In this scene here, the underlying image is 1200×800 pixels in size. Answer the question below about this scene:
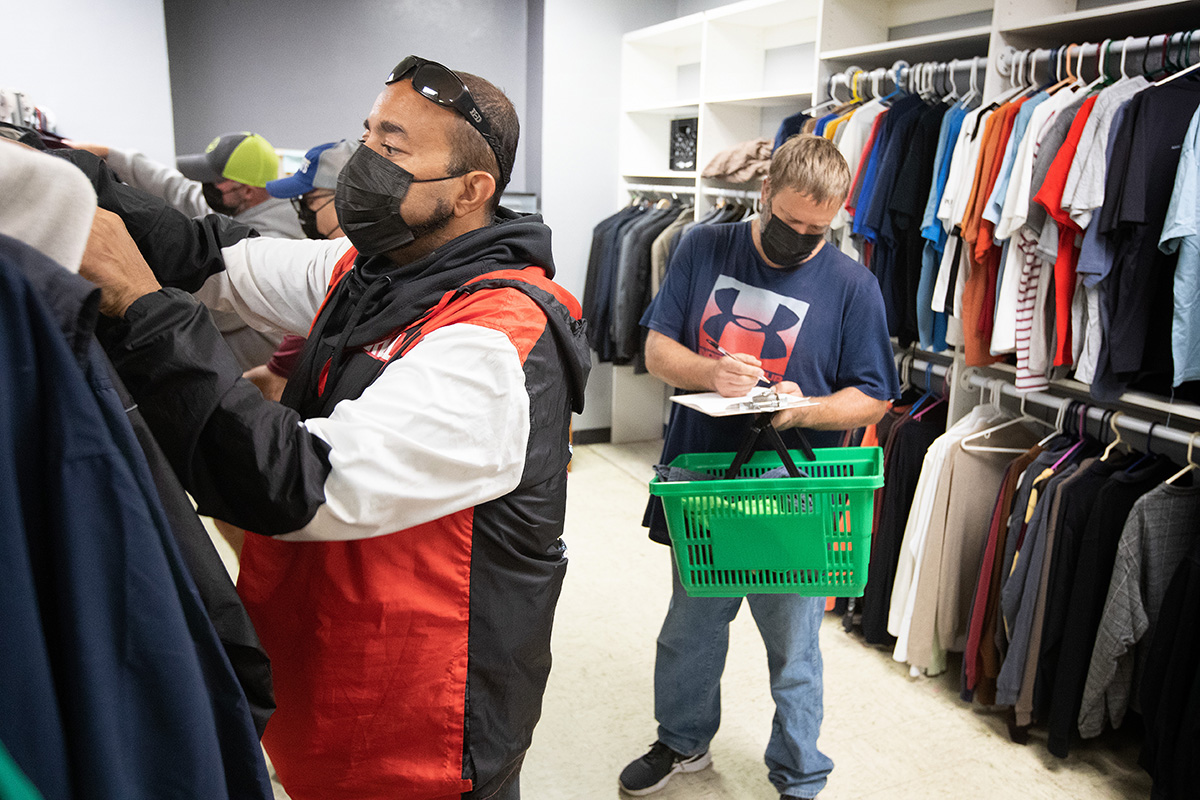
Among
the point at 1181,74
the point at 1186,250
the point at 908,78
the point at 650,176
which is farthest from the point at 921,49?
the point at 650,176

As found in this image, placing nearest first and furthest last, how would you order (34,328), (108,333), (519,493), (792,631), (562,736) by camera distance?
(34,328)
(108,333)
(519,493)
(792,631)
(562,736)

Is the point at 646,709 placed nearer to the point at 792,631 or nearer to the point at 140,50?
the point at 792,631

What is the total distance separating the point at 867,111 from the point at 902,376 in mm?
1024

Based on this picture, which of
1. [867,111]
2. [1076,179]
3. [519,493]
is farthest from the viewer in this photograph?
[867,111]

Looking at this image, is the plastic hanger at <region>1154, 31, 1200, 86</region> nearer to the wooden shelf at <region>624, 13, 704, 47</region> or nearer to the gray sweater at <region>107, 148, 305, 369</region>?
the gray sweater at <region>107, 148, 305, 369</region>

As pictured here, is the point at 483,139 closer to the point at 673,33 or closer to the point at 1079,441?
the point at 1079,441

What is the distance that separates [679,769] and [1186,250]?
6.25ft

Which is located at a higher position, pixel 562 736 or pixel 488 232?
pixel 488 232

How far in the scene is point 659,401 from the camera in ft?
19.0

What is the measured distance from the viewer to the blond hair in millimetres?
2016

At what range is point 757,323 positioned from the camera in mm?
2170

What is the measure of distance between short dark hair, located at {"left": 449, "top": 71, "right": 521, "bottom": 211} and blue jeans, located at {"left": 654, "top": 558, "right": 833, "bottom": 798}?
4.04ft

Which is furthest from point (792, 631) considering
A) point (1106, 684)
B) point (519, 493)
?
point (519, 493)

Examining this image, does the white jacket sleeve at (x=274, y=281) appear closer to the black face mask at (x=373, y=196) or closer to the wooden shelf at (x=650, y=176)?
the black face mask at (x=373, y=196)
